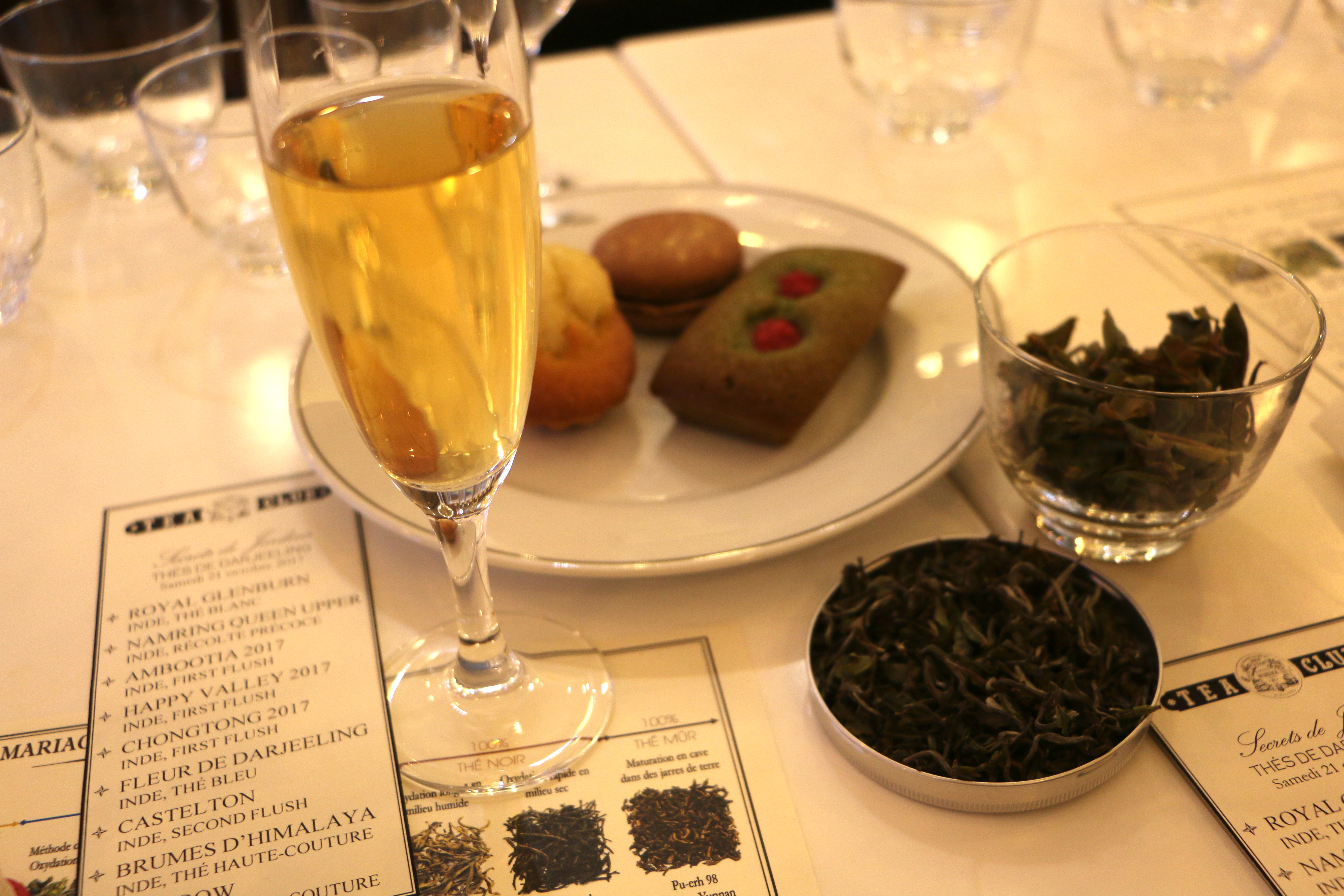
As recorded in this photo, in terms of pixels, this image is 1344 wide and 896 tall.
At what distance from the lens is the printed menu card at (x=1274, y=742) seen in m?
0.54

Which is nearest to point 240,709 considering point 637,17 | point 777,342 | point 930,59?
point 777,342

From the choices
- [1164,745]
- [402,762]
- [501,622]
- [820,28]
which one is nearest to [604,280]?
[501,622]

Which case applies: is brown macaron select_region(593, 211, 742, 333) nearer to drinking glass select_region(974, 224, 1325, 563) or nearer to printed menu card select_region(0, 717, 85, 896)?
drinking glass select_region(974, 224, 1325, 563)

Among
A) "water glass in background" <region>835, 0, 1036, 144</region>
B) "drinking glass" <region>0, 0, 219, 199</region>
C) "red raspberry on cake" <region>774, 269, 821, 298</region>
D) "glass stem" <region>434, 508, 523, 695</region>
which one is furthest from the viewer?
"water glass in background" <region>835, 0, 1036, 144</region>

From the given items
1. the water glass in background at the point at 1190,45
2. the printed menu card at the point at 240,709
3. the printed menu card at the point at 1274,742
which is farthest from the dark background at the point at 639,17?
the printed menu card at the point at 1274,742

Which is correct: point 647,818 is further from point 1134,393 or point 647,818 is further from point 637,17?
point 637,17

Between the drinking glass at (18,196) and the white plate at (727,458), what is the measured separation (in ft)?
1.02

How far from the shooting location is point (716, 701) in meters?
0.65

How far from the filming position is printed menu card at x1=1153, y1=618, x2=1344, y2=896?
545mm

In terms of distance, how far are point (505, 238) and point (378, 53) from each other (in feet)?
0.48

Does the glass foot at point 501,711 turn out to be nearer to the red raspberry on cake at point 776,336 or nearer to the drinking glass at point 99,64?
the red raspberry on cake at point 776,336

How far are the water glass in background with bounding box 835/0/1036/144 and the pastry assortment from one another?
446 mm

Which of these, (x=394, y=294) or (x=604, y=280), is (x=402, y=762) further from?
(x=604, y=280)

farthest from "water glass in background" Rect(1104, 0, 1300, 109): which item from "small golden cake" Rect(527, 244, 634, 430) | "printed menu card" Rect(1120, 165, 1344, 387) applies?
"small golden cake" Rect(527, 244, 634, 430)
